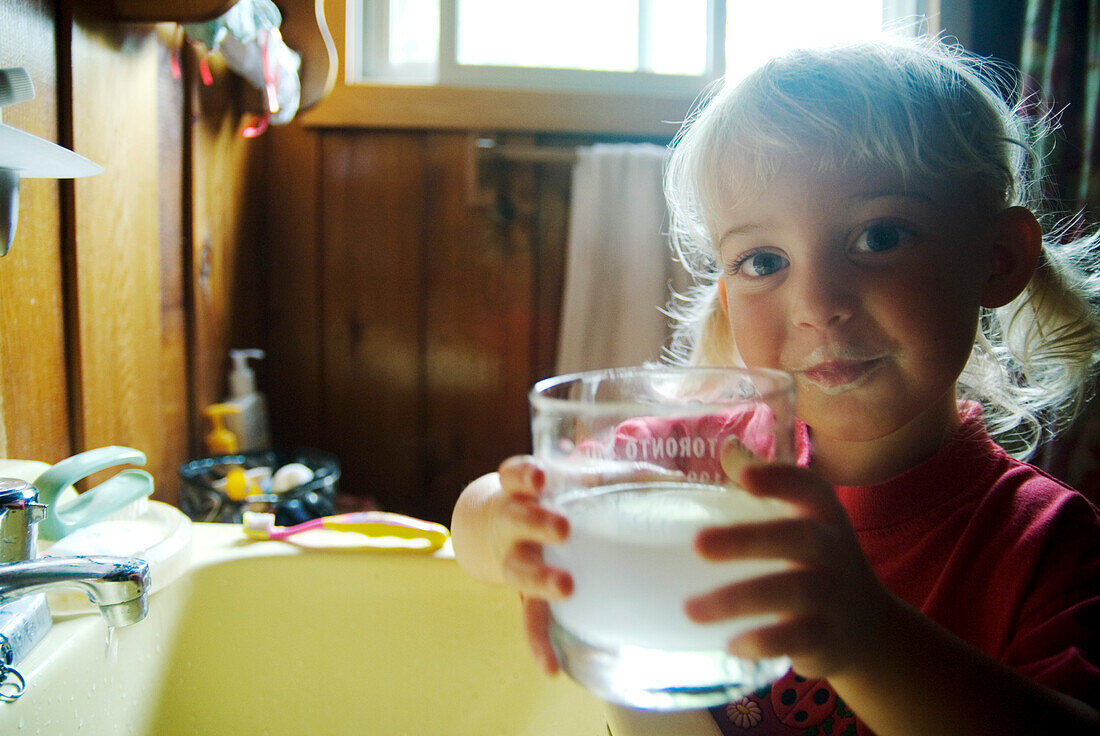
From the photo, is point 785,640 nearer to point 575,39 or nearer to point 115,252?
point 115,252

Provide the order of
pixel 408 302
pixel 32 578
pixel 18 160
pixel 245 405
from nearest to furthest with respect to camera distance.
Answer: pixel 32 578, pixel 18 160, pixel 245 405, pixel 408 302

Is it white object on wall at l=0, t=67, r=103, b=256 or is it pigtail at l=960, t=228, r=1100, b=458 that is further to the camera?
pigtail at l=960, t=228, r=1100, b=458

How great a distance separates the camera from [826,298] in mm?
530

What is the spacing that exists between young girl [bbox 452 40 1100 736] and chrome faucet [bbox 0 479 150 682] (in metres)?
0.22

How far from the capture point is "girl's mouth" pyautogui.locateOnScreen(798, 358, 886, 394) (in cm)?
54

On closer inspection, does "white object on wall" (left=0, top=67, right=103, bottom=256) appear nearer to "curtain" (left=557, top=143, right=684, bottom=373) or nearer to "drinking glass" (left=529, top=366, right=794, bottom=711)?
"drinking glass" (left=529, top=366, right=794, bottom=711)

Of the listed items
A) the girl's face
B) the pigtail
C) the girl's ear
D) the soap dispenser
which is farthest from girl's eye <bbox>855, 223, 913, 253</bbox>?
the soap dispenser

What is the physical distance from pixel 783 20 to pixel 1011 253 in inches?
48.3

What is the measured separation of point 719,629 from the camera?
29cm

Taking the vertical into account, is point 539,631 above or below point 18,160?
below

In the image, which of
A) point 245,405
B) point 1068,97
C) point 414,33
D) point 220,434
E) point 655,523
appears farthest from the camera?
point 414,33

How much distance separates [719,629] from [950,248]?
1.45 ft

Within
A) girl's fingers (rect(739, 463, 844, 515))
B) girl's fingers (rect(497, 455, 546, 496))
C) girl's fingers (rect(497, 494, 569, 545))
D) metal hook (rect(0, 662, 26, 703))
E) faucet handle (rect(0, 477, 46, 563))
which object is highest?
girl's fingers (rect(739, 463, 844, 515))

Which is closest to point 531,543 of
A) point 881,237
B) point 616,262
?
point 881,237
